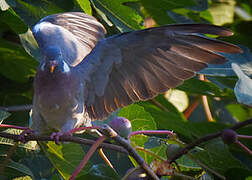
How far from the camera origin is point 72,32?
2.68m

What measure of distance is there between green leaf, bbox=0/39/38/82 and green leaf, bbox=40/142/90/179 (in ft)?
2.13

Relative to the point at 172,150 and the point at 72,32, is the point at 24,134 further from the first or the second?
the point at 72,32

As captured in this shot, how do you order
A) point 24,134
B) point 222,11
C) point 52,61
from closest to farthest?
point 24,134
point 52,61
point 222,11

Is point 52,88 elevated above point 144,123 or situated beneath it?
elevated above

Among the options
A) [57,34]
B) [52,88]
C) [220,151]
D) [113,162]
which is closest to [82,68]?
[52,88]

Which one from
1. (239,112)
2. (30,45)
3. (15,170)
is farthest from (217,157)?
(239,112)

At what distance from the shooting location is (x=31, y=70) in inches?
109

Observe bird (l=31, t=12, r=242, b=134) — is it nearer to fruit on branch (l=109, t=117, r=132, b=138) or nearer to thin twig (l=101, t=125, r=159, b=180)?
fruit on branch (l=109, t=117, r=132, b=138)

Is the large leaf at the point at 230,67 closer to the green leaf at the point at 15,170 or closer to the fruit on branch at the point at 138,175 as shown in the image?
the fruit on branch at the point at 138,175

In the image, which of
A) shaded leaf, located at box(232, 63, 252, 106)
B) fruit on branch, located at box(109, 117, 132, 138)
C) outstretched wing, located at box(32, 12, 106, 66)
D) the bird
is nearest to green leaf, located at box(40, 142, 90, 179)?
the bird

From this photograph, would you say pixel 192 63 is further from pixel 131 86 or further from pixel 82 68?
pixel 82 68

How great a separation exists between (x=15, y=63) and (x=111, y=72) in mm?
821

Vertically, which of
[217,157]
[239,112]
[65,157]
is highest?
[217,157]

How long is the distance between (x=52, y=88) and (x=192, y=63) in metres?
0.68
